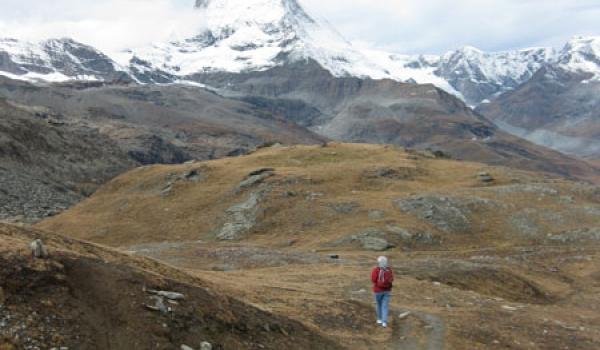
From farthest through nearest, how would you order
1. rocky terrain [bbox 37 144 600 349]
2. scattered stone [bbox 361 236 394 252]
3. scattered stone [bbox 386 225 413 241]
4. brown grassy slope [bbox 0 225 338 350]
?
scattered stone [bbox 386 225 413 241], scattered stone [bbox 361 236 394 252], rocky terrain [bbox 37 144 600 349], brown grassy slope [bbox 0 225 338 350]

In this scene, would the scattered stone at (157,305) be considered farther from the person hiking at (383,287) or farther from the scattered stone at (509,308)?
the scattered stone at (509,308)

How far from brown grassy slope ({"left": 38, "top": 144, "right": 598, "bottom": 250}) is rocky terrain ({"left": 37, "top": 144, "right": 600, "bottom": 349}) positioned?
9.1 inches

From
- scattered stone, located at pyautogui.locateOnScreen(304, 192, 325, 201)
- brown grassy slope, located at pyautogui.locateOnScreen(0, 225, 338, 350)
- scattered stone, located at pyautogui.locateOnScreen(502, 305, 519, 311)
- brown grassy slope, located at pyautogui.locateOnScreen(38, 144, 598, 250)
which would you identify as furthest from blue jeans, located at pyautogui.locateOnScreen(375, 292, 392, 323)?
scattered stone, located at pyautogui.locateOnScreen(304, 192, 325, 201)

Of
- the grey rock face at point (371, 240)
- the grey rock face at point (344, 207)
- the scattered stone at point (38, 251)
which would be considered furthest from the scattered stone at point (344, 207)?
the scattered stone at point (38, 251)

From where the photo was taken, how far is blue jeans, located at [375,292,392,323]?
24.8 metres

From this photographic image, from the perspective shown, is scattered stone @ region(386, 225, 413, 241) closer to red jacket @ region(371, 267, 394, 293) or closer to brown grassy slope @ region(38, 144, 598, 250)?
brown grassy slope @ region(38, 144, 598, 250)

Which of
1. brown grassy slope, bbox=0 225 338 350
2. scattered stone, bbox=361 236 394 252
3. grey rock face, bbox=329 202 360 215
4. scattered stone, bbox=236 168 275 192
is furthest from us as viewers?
scattered stone, bbox=236 168 275 192

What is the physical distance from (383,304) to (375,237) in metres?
32.0

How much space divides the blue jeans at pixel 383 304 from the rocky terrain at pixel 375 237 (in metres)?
0.55

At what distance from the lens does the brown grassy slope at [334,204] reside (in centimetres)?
6034

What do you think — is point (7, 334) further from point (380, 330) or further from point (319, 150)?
point (319, 150)

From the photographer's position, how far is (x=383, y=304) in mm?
24891

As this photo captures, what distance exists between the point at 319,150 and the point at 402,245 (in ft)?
142

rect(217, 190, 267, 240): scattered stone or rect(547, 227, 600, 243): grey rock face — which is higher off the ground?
rect(547, 227, 600, 243): grey rock face
